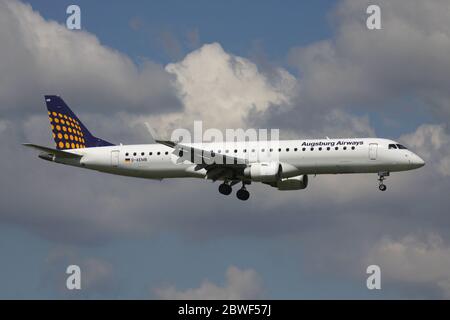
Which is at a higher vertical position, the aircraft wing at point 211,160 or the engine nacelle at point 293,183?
the aircraft wing at point 211,160

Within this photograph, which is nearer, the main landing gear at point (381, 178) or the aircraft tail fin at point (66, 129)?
the main landing gear at point (381, 178)

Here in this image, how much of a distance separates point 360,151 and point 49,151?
2600cm

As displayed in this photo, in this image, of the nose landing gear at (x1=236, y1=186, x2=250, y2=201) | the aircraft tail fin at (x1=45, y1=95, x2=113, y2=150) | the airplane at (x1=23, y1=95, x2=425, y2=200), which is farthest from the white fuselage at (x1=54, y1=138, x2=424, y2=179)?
the aircraft tail fin at (x1=45, y1=95, x2=113, y2=150)

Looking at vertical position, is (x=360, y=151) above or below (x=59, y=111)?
below

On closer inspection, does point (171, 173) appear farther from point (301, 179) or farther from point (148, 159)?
point (301, 179)

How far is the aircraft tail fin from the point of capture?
295 feet

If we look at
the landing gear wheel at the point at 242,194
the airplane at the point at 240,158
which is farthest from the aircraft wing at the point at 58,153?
the landing gear wheel at the point at 242,194

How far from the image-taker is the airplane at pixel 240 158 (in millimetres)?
78688

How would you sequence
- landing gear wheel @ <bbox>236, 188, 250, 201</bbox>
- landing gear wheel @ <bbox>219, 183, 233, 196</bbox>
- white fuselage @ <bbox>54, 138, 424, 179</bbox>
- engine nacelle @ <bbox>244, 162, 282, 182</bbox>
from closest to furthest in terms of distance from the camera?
1. white fuselage @ <bbox>54, 138, 424, 179</bbox>
2. engine nacelle @ <bbox>244, 162, 282, 182</bbox>
3. landing gear wheel @ <bbox>236, 188, 250, 201</bbox>
4. landing gear wheel @ <bbox>219, 183, 233, 196</bbox>

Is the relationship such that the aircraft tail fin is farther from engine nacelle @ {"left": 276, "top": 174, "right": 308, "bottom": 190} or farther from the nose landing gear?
engine nacelle @ {"left": 276, "top": 174, "right": 308, "bottom": 190}

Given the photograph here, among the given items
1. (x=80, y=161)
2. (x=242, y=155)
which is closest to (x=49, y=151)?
(x=80, y=161)

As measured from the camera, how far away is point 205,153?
80812mm

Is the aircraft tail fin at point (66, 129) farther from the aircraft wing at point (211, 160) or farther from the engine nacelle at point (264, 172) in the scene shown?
the engine nacelle at point (264, 172)

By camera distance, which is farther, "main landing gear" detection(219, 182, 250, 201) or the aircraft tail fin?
the aircraft tail fin
